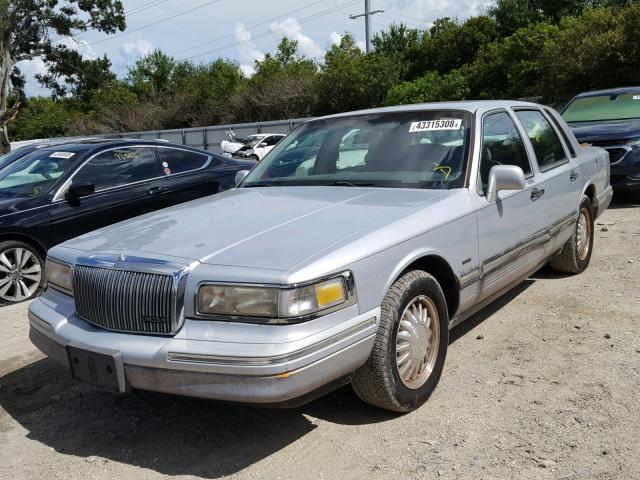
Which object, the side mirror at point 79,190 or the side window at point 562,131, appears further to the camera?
the side mirror at point 79,190

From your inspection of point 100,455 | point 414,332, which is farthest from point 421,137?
point 100,455

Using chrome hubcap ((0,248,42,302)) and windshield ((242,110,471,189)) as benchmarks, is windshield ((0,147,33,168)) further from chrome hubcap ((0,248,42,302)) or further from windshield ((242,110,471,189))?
windshield ((242,110,471,189))

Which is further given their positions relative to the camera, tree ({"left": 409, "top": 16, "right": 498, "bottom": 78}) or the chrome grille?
tree ({"left": 409, "top": 16, "right": 498, "bottom": 78})

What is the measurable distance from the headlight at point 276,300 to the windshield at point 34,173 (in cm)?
424

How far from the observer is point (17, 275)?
6148 mm

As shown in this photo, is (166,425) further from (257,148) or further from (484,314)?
(257,148)

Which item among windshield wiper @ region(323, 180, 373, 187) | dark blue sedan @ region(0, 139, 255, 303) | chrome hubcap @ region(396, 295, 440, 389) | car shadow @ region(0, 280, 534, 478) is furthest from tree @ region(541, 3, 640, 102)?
car shadow @ region(0, 280, 534, 478)

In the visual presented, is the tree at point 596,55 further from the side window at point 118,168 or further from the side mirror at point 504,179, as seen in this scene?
the side mirror at point 504,179

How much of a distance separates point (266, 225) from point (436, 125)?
1523mm

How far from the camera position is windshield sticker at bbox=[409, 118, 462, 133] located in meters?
4.27

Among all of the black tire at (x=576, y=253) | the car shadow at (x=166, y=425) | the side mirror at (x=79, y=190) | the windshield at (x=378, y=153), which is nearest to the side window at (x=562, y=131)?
the black tire at (x=576, y=253)

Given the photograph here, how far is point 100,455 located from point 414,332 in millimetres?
1686

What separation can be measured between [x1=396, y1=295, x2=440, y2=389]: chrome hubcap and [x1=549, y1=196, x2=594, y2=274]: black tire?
2645 mm

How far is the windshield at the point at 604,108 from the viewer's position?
393 inches
